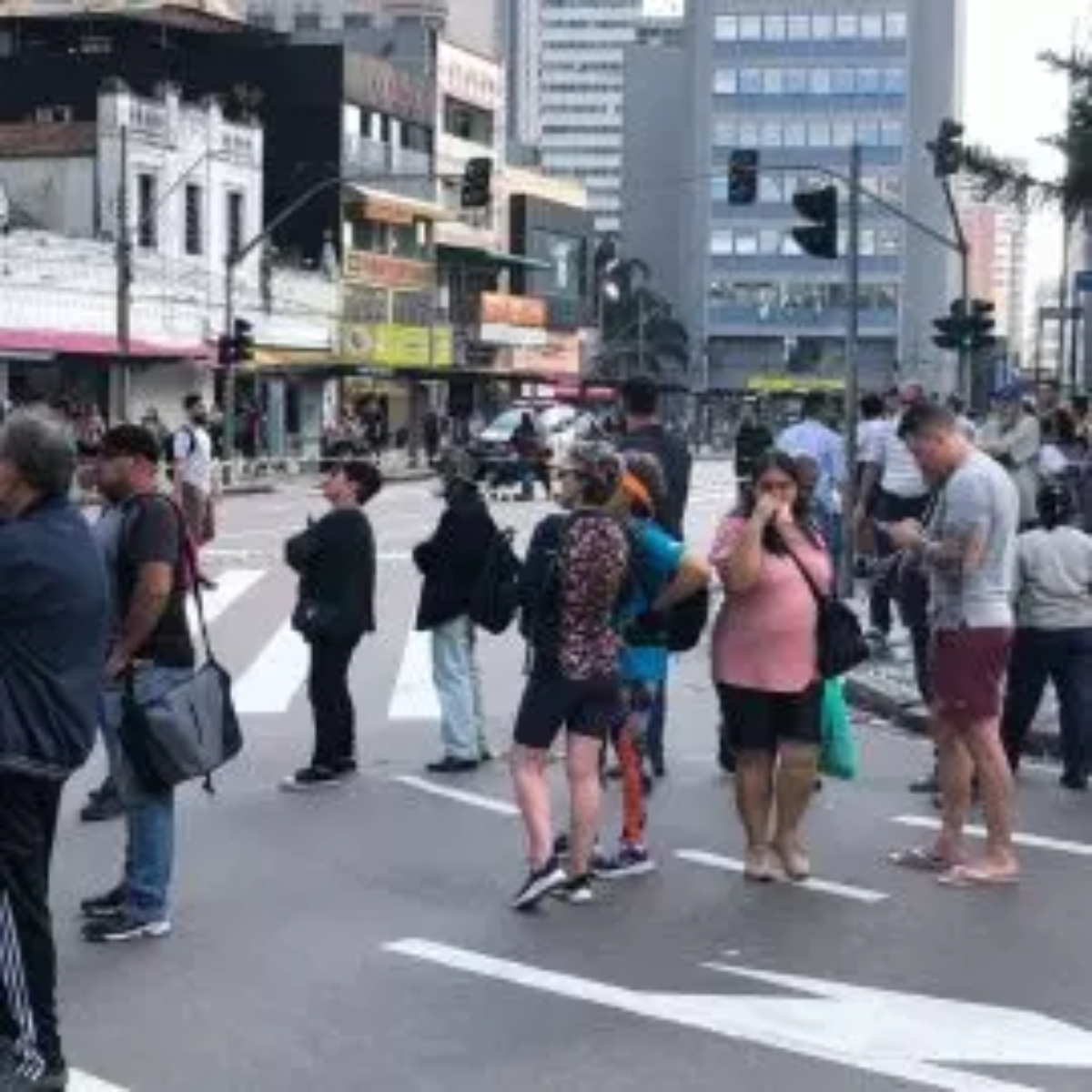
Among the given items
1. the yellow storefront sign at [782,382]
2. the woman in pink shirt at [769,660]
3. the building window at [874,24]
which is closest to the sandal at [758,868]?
the woman in pink shirt at [769,660]

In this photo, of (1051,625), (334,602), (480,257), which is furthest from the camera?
(480,257)

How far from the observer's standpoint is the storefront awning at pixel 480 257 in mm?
75875

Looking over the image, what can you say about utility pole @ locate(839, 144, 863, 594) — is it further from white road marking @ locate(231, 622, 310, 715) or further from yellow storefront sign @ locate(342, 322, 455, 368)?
yellow storefront sign @ locate(342, 322, 455, 368)

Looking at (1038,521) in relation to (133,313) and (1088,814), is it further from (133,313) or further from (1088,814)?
(133,313)

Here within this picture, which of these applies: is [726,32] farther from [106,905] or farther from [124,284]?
[106,905]

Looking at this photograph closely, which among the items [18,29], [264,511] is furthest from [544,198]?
[264,511]

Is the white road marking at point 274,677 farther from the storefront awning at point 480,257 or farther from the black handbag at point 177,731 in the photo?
the storefront awning at point 480,257

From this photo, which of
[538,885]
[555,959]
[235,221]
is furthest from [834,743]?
[235,221]

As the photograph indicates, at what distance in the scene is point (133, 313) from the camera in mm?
51281

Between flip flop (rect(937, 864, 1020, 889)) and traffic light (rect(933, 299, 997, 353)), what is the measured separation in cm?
2097

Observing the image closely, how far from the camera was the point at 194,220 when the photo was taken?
5562 centimetres

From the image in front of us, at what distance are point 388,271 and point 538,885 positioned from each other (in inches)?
2440

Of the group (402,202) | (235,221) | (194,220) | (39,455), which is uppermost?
(402,202)

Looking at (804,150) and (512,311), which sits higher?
(804,150)
